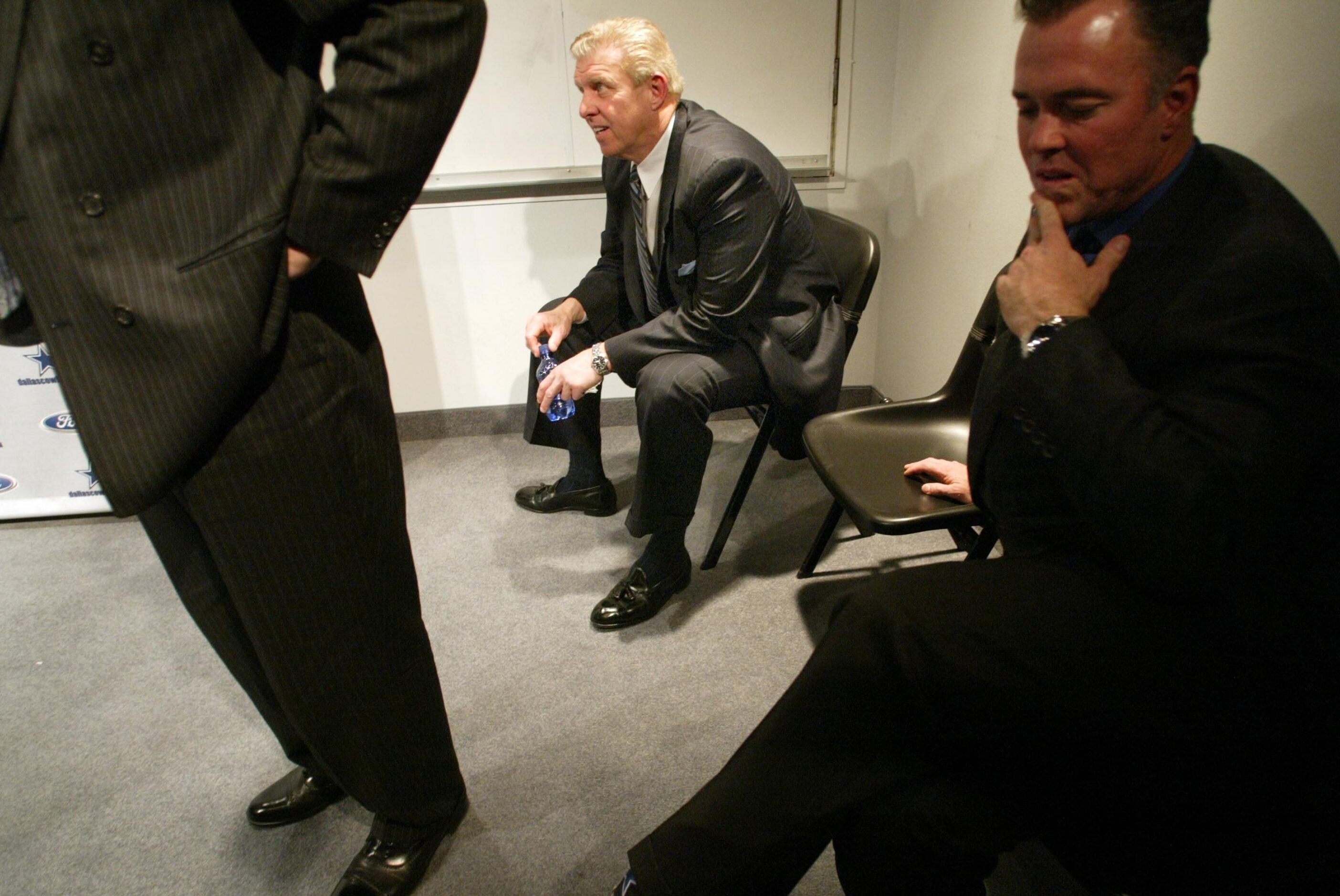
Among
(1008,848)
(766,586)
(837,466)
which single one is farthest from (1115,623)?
(766,586)

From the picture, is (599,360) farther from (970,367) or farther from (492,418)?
(492,418)

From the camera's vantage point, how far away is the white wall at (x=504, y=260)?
8.80ft

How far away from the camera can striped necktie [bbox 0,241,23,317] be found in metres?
0.93

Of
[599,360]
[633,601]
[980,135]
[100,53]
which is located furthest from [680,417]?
[100,53]

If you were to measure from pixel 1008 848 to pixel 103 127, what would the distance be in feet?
4.07

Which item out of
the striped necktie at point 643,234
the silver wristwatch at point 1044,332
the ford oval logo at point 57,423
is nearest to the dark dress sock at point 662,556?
the striped necktie at point 643,234

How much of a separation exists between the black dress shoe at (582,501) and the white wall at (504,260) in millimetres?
659

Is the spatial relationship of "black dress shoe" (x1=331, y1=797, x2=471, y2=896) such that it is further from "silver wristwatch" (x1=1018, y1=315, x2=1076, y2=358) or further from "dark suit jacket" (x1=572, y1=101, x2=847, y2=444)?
"silver wristwatch" (x1=1018, y1=315, x2=1076, y2=358)

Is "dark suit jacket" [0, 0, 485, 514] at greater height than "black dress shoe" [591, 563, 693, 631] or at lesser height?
greater

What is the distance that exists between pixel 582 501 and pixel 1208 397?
190 centimetres

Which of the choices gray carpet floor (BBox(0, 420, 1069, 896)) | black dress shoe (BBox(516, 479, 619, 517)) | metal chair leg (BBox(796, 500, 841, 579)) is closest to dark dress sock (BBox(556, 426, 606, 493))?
black dress shoe (BBox(516, 479, 619, 517))

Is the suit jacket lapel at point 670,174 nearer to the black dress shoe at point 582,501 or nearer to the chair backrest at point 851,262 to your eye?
the chair backrest at point 851,262

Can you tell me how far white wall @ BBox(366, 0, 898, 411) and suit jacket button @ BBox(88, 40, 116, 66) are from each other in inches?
77.4

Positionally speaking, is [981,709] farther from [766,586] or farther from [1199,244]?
[766,586]
